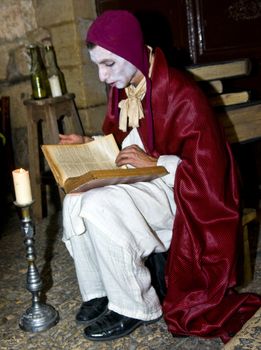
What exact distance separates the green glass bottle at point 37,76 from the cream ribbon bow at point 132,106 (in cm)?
145

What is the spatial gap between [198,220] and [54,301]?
0.91 meters

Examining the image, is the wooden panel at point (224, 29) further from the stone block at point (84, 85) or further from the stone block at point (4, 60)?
the stone block at point (4, 60)

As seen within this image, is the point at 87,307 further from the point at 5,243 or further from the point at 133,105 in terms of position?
the point at 5,243

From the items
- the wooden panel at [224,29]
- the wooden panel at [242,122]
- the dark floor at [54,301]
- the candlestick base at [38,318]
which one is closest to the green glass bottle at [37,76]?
the dark floor at [54,301]

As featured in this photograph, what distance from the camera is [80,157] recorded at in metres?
2.20

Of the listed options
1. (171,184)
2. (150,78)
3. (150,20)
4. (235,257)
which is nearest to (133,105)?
(150,78)

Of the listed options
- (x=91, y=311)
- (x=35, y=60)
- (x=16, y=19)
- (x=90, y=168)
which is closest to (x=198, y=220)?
(x=90, y=168)

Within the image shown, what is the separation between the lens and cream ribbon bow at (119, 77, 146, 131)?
213 centimetres

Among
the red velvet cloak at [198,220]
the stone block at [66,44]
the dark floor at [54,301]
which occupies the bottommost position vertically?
the dark floor at [54,301]

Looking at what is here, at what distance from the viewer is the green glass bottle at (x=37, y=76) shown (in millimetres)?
3555

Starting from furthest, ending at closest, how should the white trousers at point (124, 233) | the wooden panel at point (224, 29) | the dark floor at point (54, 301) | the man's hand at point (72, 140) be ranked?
the wooden panel at point (224, 29), the man's hand at point (72, 140), the dark floor at point (54, 301), the white trousers at point (124, 233)

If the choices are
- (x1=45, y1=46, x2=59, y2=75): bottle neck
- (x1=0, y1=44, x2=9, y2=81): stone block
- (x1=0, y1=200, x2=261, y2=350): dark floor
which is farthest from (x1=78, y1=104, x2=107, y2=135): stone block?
(x1=0, y1=44, x2=9, y2=81): stone block

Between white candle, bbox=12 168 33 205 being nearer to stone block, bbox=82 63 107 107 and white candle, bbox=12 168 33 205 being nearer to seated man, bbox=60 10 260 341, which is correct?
seated man, bbox=60 10 260 341

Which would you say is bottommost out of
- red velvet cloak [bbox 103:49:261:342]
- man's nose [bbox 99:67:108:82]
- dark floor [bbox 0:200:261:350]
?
dark floor [bbox 0:200:261:350]
